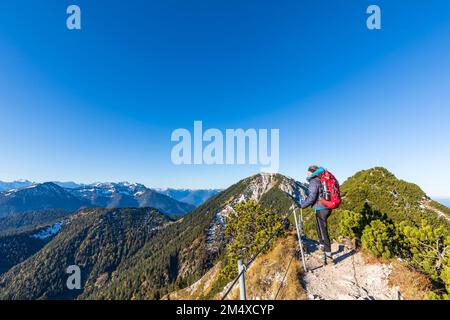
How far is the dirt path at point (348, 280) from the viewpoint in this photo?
1072 centimetres

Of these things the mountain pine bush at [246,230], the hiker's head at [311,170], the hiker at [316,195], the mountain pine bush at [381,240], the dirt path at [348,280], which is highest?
the hiker's head at [311,170]

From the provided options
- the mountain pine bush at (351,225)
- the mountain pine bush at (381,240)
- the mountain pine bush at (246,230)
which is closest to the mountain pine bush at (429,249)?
the mountain pine bush at (381,240)

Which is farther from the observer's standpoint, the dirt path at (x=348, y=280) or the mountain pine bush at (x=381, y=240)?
the mountain pine bush at (x=381, y=240)

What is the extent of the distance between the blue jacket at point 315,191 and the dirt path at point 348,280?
3849mm

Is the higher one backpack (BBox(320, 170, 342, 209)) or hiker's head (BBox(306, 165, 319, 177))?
hiker's head (BBox(306, 165, 319, 177))

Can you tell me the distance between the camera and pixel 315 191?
10.8m

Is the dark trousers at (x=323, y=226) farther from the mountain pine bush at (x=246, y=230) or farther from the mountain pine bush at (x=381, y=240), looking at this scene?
the mountain pine bush at (x=246, y=230)

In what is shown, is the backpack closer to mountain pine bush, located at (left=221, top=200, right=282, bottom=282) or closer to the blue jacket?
the blue jacket

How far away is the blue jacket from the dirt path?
385 cm

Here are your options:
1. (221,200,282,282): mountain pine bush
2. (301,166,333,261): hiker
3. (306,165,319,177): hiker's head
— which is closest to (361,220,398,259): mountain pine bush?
(301,166,333,261): hiker

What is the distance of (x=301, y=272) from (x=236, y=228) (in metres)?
12.2

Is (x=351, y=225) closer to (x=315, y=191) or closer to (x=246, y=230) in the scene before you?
(x=315, y=191)

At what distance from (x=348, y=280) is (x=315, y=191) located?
505 cm

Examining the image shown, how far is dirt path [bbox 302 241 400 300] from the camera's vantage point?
35.2 feet
